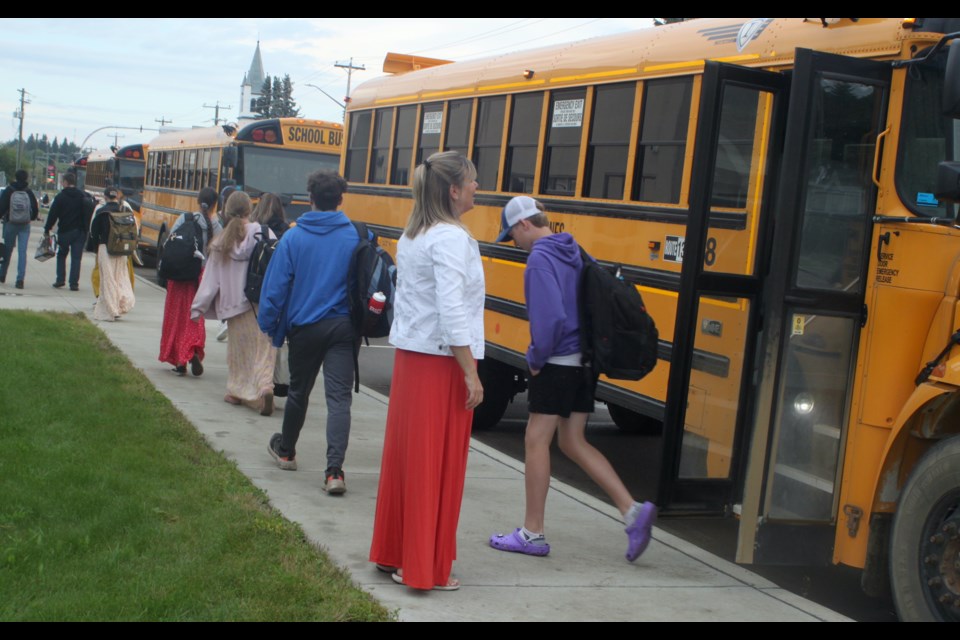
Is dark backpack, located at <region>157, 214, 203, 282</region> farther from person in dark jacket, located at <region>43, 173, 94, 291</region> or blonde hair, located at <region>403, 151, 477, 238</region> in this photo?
person in dark jacket, located at <region>43, 173, 94, 291</region>

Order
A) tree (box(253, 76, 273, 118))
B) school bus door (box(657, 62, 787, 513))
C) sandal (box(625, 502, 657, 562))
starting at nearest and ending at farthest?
school bus door (box(657, 62, 787, 513)), sandal (box(625, 502, 657, 562)), tree (box(253, 76, 273, 118))

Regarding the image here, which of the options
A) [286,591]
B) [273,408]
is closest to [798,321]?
[286,591]

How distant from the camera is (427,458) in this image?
15.9 feet

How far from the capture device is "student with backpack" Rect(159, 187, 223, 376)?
10.2m

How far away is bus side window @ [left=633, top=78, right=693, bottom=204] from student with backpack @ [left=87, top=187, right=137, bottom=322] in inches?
336

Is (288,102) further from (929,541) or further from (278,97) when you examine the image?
(929,541)

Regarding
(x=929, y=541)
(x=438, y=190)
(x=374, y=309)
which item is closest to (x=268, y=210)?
(x=374, y=309)

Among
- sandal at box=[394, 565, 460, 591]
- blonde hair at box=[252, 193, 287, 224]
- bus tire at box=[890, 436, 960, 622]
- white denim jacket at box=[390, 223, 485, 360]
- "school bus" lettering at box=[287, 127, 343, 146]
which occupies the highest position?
"school bus" lettering at box=[287, 127, 343, 146]

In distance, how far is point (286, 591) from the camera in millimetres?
4543

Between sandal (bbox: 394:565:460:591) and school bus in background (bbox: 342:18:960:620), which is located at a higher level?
school bus in background (bbox: 342:18:960:620)

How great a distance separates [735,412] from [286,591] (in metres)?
2.34

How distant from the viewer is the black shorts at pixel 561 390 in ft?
18.3

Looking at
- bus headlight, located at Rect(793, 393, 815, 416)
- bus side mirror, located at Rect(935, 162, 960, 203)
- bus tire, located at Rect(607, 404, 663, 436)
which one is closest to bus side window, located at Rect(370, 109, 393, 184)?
bus tire, located at Rect(607, 404, 663, 436)
